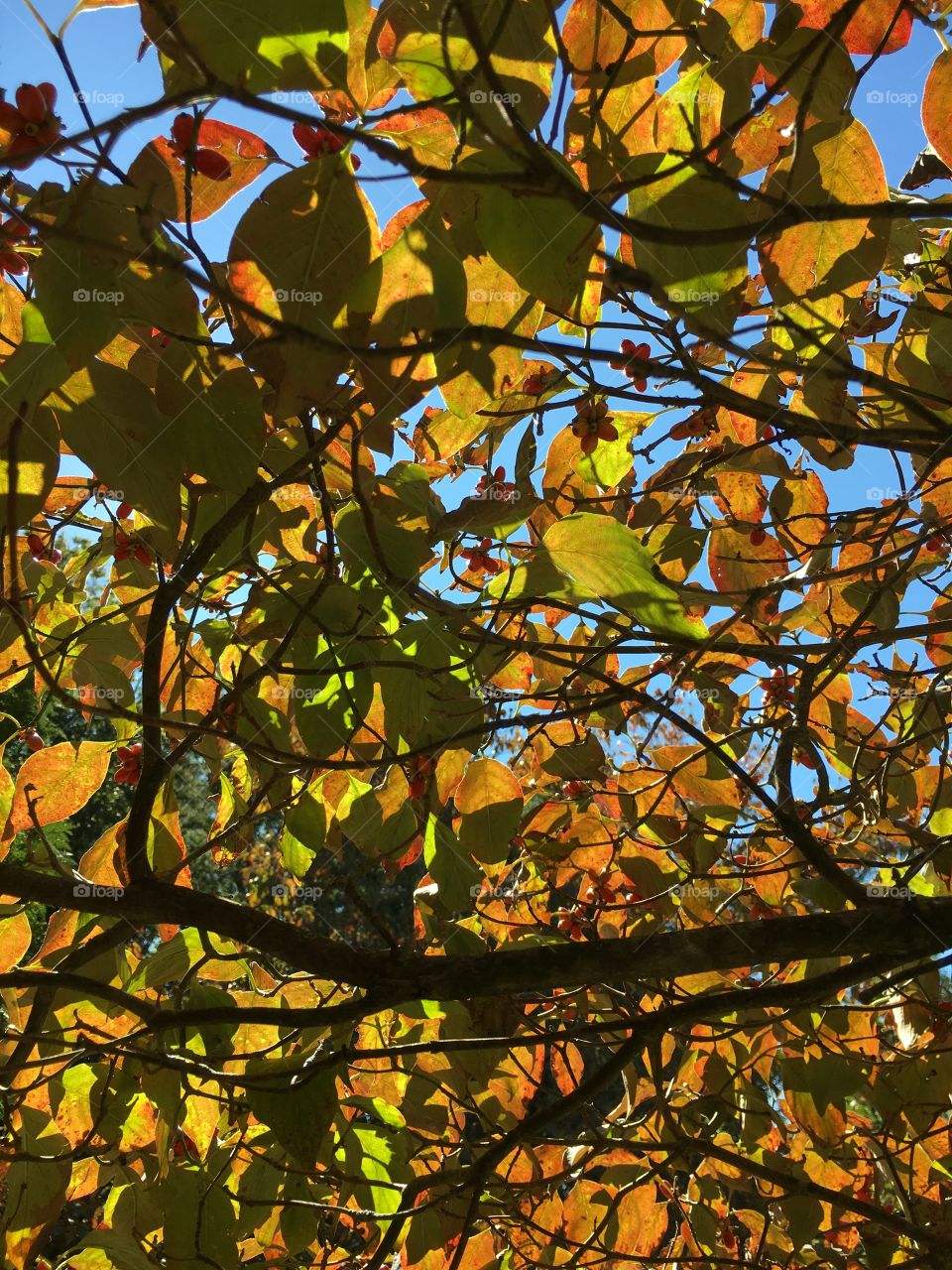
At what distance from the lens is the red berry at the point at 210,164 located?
0.97m

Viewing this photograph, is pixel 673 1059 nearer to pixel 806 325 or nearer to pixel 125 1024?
pixel 125 1024

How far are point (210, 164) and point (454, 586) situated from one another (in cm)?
78

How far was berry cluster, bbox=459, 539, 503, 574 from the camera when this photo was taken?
1814 mm

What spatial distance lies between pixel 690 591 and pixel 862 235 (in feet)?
2.32

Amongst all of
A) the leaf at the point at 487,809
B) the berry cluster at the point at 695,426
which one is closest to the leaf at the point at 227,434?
the leaf at the point at 487,809

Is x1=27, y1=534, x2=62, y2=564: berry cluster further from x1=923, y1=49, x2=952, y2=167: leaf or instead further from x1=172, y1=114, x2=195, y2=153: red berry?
x1=923, y1=49, x2=952, y2=167: leaf

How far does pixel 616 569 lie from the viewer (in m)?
1.02

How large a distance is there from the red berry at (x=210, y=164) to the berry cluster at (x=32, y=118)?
13cm

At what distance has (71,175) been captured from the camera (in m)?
0.86
